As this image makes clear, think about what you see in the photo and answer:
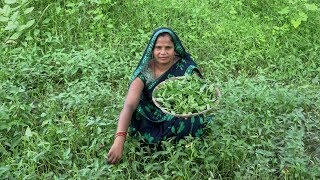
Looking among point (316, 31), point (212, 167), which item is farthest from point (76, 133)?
point (316, 31)

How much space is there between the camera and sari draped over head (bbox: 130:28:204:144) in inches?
137

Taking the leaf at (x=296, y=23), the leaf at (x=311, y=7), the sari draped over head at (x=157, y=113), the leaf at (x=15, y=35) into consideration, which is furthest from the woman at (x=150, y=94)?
the leaf at (x=311, y=7)

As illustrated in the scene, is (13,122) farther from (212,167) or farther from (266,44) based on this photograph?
(266,44)

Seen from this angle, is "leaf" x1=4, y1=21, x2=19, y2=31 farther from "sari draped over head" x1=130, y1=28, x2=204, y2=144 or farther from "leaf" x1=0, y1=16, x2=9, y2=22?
"sari draped over head" x1=130, y1=28, x2=204, y2=144

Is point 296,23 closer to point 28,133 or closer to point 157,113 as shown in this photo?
point 157,113

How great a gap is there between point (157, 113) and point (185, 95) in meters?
0.29

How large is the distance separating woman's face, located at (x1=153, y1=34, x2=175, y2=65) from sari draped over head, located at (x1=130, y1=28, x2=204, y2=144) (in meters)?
0.03

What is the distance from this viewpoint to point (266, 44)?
17.1ft

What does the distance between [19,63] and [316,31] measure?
3138mm

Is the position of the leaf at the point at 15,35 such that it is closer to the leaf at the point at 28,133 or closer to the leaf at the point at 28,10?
the leaf at the point at 28,10

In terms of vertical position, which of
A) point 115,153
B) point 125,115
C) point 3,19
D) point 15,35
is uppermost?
point 3,19

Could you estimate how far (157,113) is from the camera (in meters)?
3.63

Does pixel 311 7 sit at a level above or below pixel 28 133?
above

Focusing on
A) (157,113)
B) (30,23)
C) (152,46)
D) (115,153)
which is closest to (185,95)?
(157,113)
